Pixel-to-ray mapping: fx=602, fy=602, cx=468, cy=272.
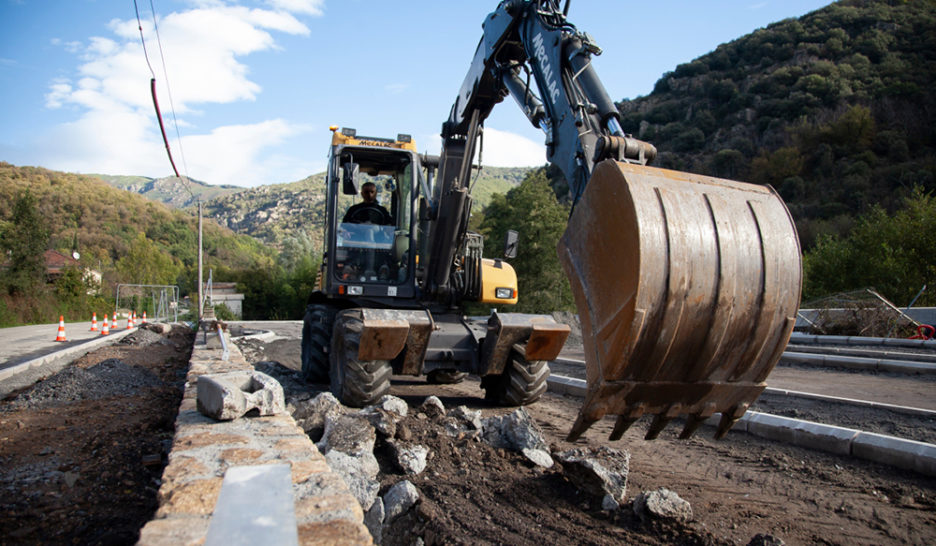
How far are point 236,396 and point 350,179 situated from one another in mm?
4284

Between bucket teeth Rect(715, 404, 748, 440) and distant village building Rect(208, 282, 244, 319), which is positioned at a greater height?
bucket teeth Rect(715, 404, 748, 440)

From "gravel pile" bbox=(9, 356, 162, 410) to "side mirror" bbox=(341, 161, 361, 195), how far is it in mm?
3475

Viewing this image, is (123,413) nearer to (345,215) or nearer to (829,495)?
(345,215)

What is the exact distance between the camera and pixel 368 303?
7832 mm

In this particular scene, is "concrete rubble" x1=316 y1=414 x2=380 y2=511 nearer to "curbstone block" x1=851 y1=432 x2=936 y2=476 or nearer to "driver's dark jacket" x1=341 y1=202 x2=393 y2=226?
"driver's dark jacket" x1=341 y1=202 x2=393 y2=226

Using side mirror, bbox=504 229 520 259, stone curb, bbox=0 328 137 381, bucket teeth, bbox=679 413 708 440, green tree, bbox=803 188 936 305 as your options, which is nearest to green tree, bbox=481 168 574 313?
green tree, bbox=803 188 936 305

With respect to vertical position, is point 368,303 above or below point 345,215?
below

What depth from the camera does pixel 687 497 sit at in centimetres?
411

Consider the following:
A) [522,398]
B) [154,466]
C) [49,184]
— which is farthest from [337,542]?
[49,184]

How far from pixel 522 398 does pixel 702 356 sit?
14.2 ft

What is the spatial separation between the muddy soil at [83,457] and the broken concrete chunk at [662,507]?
109 inches

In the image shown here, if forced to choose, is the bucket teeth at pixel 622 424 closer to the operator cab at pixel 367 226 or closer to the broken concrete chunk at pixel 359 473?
the broken concrete chunk at pixel 359 473

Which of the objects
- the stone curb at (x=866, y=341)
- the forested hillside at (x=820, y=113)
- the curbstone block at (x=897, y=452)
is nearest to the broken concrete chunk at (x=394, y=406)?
the curbstone block at (x=897, y=452)

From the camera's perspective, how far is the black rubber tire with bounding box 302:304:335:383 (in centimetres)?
801
